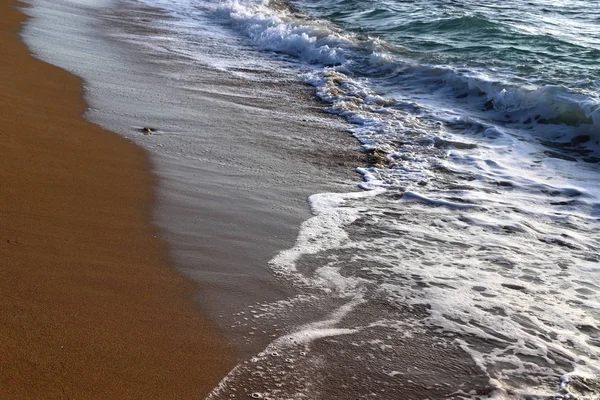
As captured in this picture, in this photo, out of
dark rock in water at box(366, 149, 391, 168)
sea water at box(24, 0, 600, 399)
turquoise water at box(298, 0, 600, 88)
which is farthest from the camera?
turquoise water at box(298, 0, 600, 88)

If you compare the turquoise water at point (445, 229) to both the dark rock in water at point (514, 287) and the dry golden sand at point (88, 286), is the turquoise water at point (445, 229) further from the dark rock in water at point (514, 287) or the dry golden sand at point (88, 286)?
the dry golden sand at point (88, 286)

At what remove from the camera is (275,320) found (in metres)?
3.46

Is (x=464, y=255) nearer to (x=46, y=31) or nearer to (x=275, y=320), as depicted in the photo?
(x=275, y=320)

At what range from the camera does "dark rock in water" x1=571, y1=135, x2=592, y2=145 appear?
25.6 ft

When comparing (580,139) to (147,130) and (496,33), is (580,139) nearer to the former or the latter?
(147,130)

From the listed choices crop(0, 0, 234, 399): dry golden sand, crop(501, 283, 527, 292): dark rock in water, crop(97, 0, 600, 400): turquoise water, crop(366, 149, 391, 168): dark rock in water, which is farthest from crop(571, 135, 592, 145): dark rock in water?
crop(0, 0, 234, 399): dry golden sand

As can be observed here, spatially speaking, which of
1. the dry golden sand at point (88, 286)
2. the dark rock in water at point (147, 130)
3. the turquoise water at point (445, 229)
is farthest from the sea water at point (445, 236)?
the dark rock in water at point (147, 130)

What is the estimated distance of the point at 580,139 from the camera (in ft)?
25.8

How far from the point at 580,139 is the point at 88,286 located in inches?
248

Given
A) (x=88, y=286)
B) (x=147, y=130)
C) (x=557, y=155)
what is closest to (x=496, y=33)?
(x=557, y=155)

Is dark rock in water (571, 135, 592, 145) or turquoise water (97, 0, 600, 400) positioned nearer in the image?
turquoise water (97, 0, 600, 400)

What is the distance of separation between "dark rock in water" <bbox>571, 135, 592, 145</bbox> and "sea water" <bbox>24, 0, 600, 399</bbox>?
0.03 metres

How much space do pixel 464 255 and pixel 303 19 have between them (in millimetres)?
12599

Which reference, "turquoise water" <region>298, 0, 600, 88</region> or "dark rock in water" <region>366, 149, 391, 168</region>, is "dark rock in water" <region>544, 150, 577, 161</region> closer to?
"dark rock in water" <region>366, 149, 391, 168</region>
